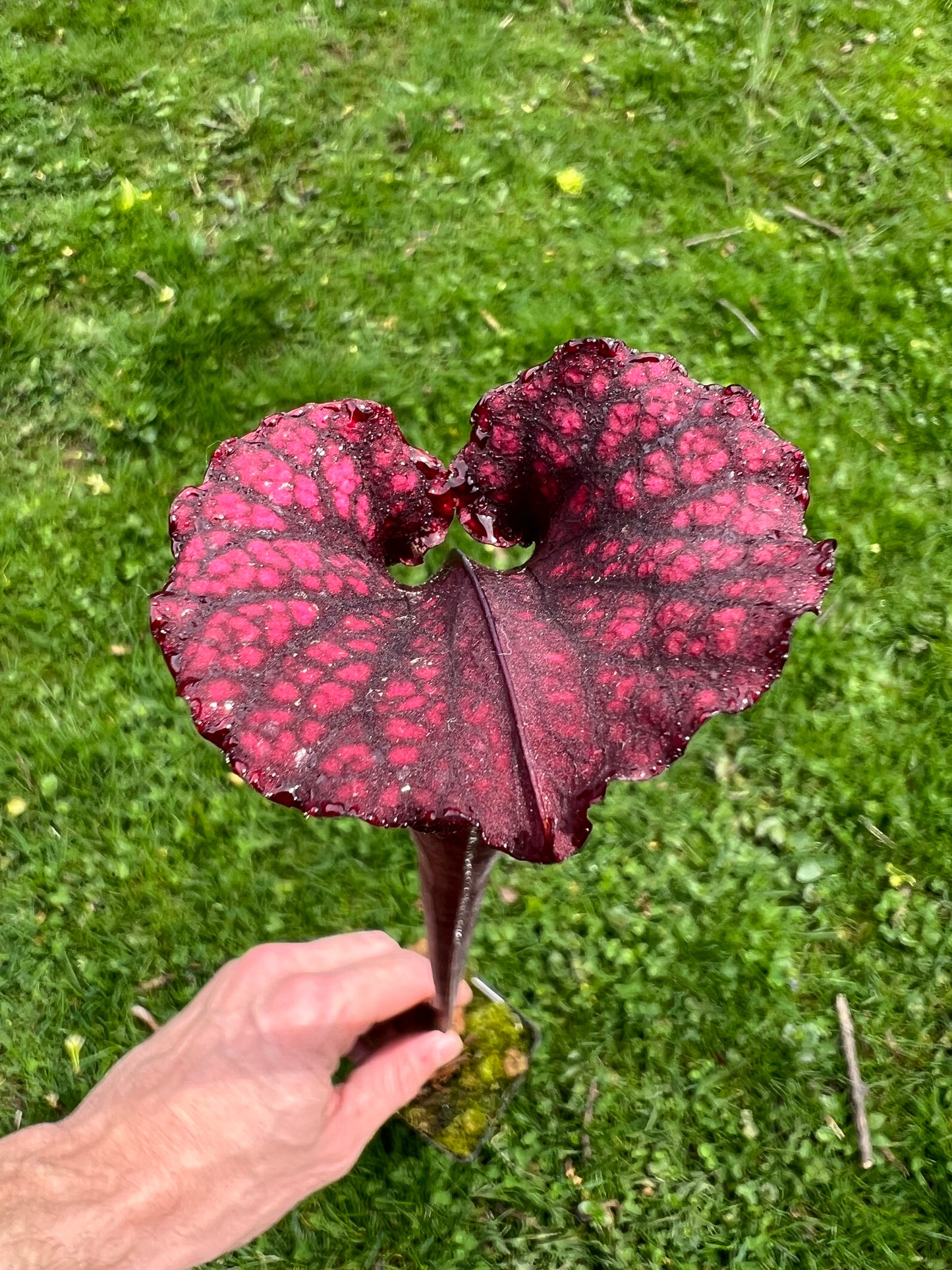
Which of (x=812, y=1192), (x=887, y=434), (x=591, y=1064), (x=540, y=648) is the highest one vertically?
(x=540, y=648)

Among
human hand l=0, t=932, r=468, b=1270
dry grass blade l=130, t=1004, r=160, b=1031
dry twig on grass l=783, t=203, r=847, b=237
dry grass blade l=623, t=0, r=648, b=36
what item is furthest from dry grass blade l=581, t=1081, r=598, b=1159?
dry grass blade l=623, t=0, r=648, b=36

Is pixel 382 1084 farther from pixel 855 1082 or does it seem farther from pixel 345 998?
pixel 855 1082

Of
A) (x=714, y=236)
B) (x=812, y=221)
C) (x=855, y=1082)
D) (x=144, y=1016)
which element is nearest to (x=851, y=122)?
(x=812, y=221)

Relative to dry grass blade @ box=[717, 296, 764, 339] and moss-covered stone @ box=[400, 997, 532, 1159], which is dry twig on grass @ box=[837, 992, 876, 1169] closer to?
moss-covered stone @ box=[400, 997, 532, 1159]

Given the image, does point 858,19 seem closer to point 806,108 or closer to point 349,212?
point 806,108

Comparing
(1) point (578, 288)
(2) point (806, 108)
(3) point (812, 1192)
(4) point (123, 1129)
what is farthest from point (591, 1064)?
(2) point (806, 108)

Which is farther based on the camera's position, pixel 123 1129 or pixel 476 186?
pixel 476 186

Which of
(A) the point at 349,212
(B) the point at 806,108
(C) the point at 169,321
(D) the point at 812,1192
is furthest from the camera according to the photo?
(B) the point at 806,108
